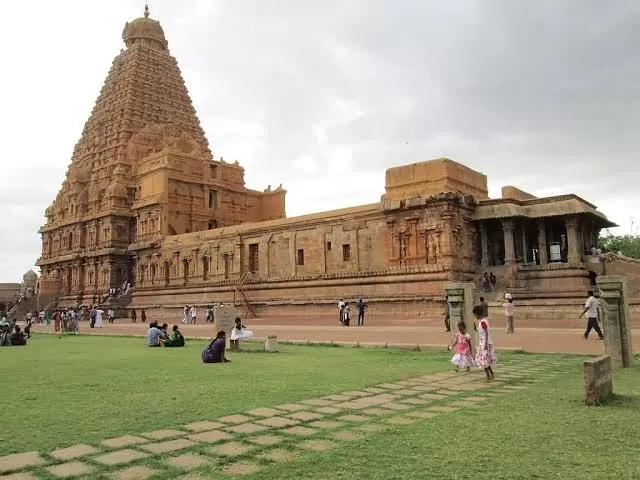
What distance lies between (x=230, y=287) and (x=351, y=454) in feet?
114

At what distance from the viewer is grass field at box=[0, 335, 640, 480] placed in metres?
4.82

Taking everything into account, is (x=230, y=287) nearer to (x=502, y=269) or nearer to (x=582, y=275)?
(x=502, y=269)

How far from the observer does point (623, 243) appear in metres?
60.2

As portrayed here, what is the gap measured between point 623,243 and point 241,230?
4262 cm

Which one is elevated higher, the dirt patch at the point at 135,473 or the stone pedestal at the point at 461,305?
the stone pedestal at the point at 461,305

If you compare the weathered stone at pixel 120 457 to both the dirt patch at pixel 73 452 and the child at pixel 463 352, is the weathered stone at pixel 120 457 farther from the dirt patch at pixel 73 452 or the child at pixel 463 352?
the child at pixel 463 352

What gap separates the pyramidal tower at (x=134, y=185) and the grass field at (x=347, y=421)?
38.0 m

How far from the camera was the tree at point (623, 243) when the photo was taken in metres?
57.6

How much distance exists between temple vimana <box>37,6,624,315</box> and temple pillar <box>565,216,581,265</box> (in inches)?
3.2

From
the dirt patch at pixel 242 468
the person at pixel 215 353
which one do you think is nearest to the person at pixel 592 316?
the person at pixel 215 353

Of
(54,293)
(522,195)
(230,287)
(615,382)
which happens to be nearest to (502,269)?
(522,195)

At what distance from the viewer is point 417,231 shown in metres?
31.0

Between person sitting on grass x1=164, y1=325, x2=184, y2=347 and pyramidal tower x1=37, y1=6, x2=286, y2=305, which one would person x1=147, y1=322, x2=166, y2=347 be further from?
pyramidal tower x1=37, y1=6, x2=286, y2=305

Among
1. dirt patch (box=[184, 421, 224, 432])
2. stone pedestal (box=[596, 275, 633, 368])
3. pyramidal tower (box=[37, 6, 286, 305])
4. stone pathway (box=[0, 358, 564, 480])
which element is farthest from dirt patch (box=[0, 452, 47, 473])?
pyramidal tower (box=[37, 6, 286, 305])
